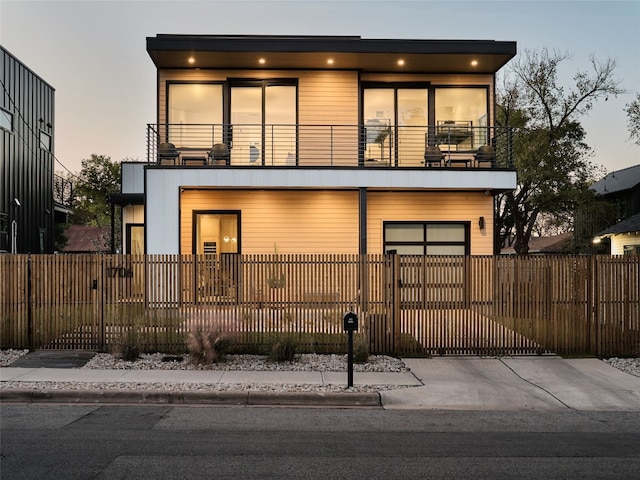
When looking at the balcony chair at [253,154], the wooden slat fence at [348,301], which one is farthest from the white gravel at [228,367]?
the balcony chair at [253,154]

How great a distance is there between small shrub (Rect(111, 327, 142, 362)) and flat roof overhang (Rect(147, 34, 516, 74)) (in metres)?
9.08

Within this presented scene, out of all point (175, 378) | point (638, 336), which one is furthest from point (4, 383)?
point (638, 336)

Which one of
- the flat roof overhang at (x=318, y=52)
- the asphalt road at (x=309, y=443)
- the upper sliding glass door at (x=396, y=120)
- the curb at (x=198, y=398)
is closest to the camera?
the asphalt road at (x=309, y=443)

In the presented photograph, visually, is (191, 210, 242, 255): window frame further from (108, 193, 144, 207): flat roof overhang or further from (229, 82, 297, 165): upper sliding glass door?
(108, 193, 144, 207): flat roof overhang

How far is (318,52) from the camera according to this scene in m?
16.2

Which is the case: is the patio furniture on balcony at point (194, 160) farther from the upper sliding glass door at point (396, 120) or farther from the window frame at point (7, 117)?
the window frame at point (7, 117)

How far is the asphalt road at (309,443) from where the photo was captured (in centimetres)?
529

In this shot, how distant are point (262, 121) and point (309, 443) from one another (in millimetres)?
12912

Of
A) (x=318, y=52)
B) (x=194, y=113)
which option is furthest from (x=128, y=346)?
(x=318, y=52)

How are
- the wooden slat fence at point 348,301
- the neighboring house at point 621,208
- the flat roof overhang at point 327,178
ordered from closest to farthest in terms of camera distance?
the wooden slat fence at point 348,301 → the flat roof overhang at point 327,178 → the neighboring house at point 621,208

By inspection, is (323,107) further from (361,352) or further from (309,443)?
(309,443)

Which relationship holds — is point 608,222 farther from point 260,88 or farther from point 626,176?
point 260,88

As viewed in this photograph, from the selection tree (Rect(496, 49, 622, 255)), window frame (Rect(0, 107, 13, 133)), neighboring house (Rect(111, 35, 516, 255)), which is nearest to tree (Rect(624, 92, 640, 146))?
tree (Rect(496, 49, 622, 255))

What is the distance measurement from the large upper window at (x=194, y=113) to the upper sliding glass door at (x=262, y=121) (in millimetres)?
492
